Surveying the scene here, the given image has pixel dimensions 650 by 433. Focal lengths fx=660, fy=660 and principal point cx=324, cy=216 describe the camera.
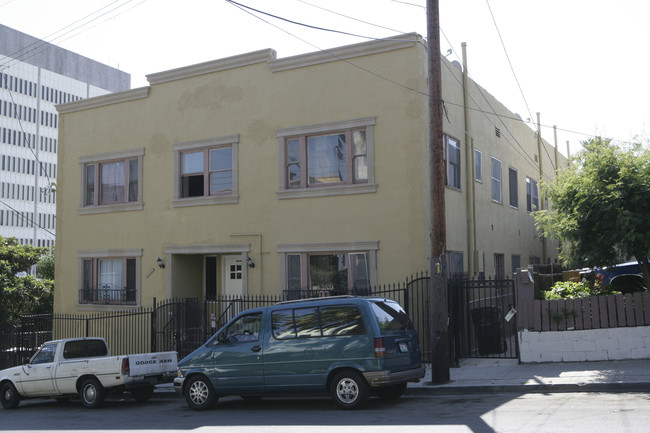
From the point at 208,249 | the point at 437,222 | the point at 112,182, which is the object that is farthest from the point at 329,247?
the point at 112,182

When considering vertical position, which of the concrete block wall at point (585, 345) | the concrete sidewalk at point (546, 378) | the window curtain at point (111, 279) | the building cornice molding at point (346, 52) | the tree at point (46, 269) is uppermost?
the building cornice molding at point (346, 52)

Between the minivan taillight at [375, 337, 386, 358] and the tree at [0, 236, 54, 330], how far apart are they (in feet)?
55.3

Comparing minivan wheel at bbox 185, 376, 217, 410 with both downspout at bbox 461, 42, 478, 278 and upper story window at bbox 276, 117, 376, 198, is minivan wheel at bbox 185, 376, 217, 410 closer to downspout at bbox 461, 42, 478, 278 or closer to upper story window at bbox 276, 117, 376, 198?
upper story window at bbox 276, 117, 376, 198

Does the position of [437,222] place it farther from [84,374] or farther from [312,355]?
[84,374]

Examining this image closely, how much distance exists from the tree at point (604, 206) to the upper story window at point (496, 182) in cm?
733

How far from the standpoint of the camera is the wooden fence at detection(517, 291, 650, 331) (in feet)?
41.7

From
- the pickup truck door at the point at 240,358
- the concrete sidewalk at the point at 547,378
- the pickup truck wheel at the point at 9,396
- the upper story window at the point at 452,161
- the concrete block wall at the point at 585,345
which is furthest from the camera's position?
the upper story window at the point at 452,161

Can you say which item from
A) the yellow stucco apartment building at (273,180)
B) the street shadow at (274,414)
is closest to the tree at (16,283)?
the yellow stucco apartment building at (273,180)

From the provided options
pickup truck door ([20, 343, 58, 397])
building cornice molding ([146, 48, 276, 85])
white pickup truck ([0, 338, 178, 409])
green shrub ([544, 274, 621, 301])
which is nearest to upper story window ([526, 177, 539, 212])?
green shrub ([544, 274, 621, 301])

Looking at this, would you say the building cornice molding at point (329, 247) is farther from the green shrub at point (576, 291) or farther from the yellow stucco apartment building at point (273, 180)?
the green shrub at point (576, 291)

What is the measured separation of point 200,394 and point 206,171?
858cm

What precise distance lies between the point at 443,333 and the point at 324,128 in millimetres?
6755

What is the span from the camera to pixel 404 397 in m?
11.5

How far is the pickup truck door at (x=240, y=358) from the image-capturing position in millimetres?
10969
